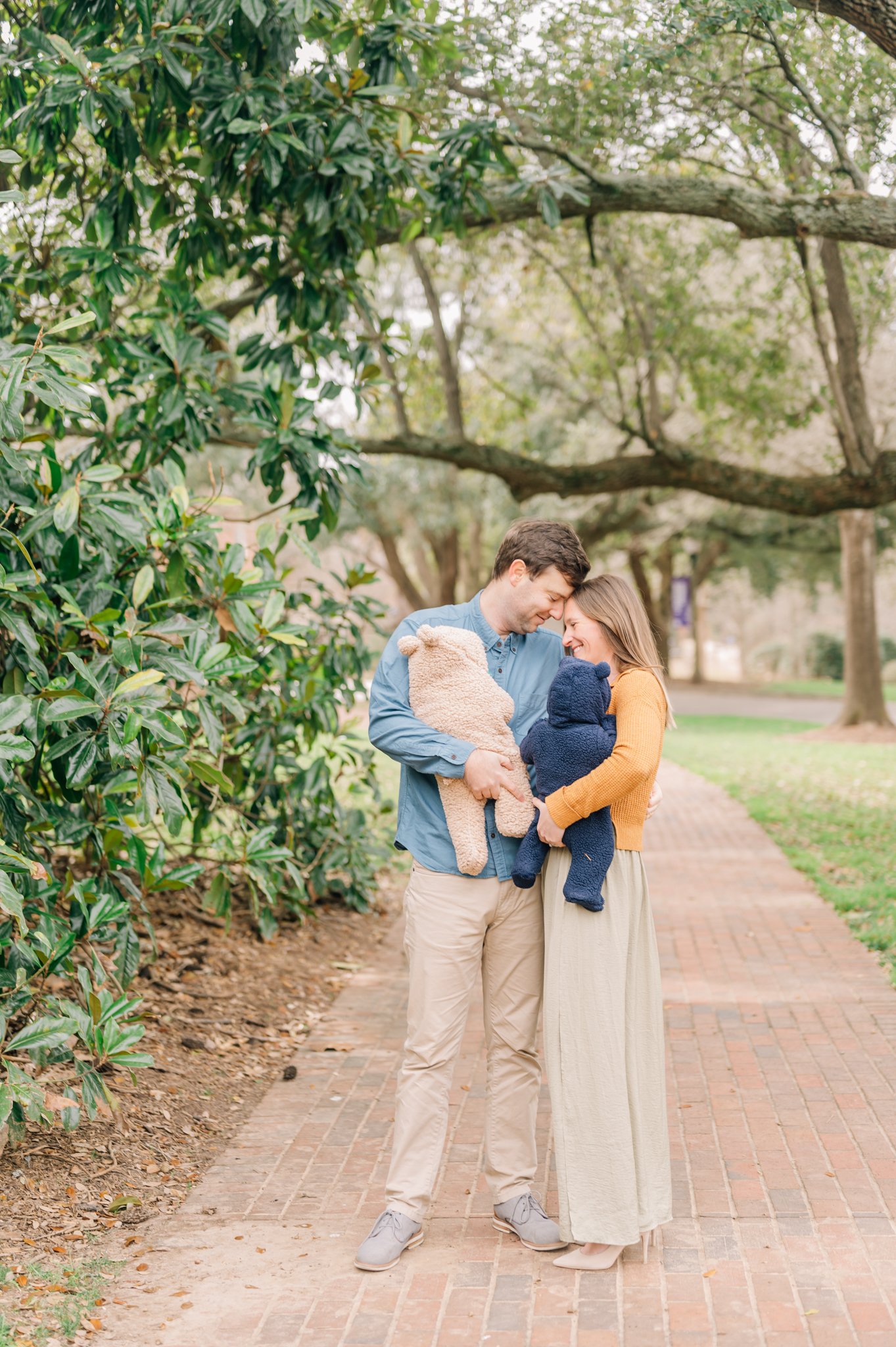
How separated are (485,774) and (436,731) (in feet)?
0.73

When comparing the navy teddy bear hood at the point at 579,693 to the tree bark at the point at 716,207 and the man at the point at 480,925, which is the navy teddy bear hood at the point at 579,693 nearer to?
the man at the point at 480,925

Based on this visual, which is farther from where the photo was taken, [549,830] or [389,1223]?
[389,1223]

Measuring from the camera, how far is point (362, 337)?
7.30 meters

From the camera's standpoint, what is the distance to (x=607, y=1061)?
347 cm

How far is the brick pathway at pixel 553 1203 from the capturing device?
3242 mm

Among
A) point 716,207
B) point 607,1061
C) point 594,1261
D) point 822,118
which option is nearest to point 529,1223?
point 594,1261

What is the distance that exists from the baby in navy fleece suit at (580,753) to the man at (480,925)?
140mm

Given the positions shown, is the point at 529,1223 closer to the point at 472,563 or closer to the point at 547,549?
the point at 547,549

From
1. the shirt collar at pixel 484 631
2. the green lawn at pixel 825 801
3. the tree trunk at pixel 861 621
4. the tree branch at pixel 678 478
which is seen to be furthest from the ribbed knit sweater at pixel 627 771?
the tree trunk at pixel 861 621

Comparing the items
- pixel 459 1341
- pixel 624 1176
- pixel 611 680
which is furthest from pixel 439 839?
pixel 459 1341

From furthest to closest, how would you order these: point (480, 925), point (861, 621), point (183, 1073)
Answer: point (861, 621) → point (183, 1073) → point (480, 925)

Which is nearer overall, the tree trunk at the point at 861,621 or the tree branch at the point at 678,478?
the tree branch at the point at 678,478

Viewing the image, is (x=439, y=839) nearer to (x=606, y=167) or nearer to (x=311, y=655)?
(x=311, y=655)

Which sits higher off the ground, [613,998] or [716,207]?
[716,207]
